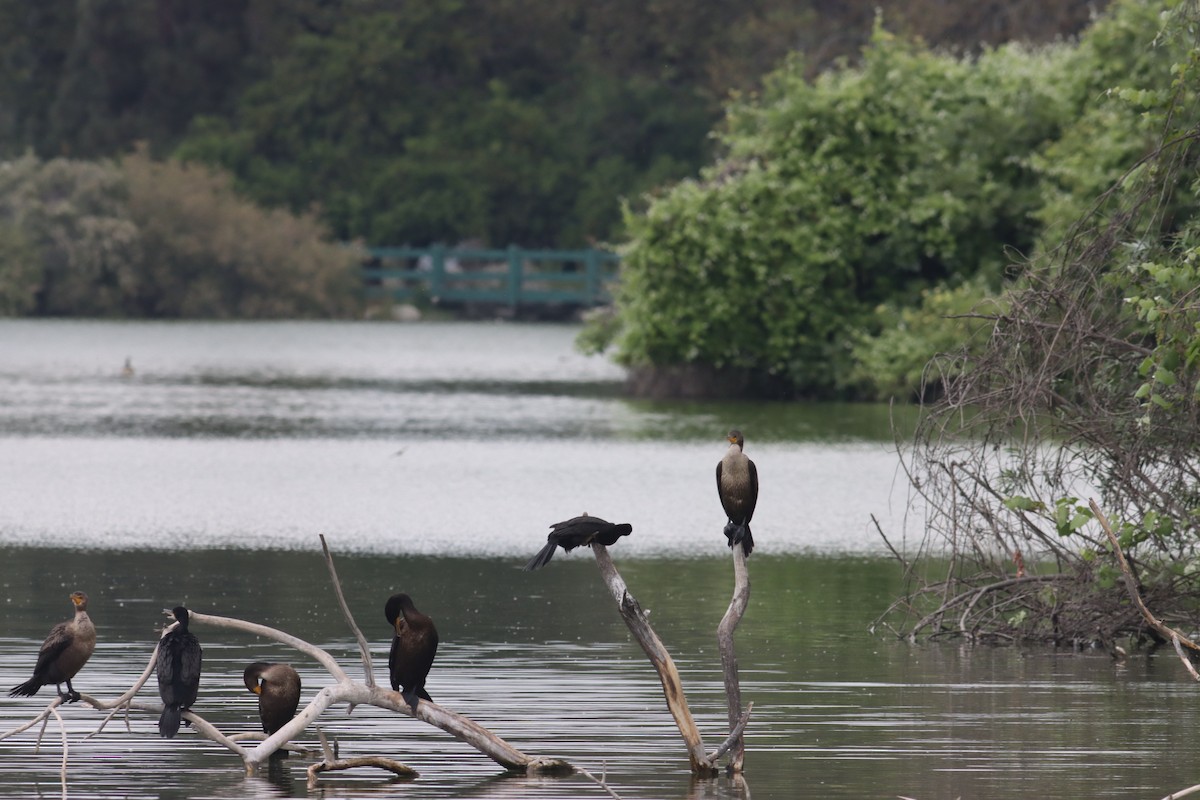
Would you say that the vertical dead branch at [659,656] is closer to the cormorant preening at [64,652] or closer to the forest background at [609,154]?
the cormorant preening at [64,652]

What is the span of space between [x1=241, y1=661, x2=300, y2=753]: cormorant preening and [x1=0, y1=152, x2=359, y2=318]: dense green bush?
188 feet

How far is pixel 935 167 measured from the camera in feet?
123

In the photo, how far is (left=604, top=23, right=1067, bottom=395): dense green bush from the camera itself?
3662 centimetres

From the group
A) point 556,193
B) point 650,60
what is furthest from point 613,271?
point 650,60

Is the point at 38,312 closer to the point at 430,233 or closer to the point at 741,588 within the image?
the point at 430,233

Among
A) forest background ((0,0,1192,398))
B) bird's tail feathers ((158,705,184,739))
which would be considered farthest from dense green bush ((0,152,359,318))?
bird's tail feathers ((158,705,184,739))

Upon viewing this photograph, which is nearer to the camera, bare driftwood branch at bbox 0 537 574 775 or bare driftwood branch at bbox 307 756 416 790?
bare driftwood branch at bbox 0 537 574 775

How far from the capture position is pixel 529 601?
16172mm

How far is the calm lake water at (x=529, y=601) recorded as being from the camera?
10484 millimetres

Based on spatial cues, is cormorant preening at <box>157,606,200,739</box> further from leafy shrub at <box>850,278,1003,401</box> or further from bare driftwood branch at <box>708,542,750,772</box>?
leafy shrub at <box>850,278,1003,401</box>

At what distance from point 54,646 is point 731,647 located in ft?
9.22

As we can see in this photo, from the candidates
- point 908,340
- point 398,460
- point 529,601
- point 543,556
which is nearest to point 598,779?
point 543,556

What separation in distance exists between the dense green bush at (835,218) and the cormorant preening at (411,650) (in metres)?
26.4

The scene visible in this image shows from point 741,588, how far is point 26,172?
6112 cm
